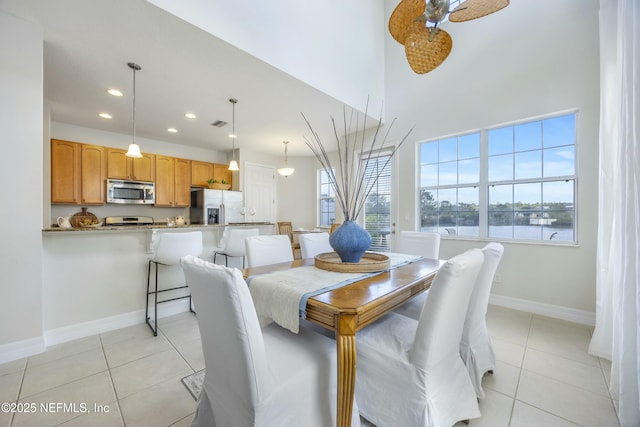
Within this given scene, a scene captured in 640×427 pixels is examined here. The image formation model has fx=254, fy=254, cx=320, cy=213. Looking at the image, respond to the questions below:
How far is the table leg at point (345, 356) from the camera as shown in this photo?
106 centimetres

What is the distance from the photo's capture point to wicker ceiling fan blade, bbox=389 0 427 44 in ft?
5.27

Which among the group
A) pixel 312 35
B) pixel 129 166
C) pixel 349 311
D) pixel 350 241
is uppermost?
pixel 312 35

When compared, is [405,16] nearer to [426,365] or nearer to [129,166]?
[426,365]

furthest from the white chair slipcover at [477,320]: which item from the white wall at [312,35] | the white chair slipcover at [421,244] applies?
the white wall at [312,35]

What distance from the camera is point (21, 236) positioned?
6.34 ft

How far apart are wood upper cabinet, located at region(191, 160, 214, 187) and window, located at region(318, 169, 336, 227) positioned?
7.86 feet

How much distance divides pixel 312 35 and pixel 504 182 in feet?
9.52

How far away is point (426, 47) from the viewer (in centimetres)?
170

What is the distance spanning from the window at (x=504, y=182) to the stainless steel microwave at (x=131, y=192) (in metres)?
4.72

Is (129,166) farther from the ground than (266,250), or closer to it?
farther from the ground

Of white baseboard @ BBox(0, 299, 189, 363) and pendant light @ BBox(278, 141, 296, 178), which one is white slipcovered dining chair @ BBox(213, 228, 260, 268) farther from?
pendant light @ BBox(278, 141, 296, 178)

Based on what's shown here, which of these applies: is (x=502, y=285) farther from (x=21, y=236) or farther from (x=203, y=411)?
(x=21, y=236)

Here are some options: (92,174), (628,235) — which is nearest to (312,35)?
(628,235)

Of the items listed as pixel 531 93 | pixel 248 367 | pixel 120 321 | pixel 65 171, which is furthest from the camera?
pixel 65 171
